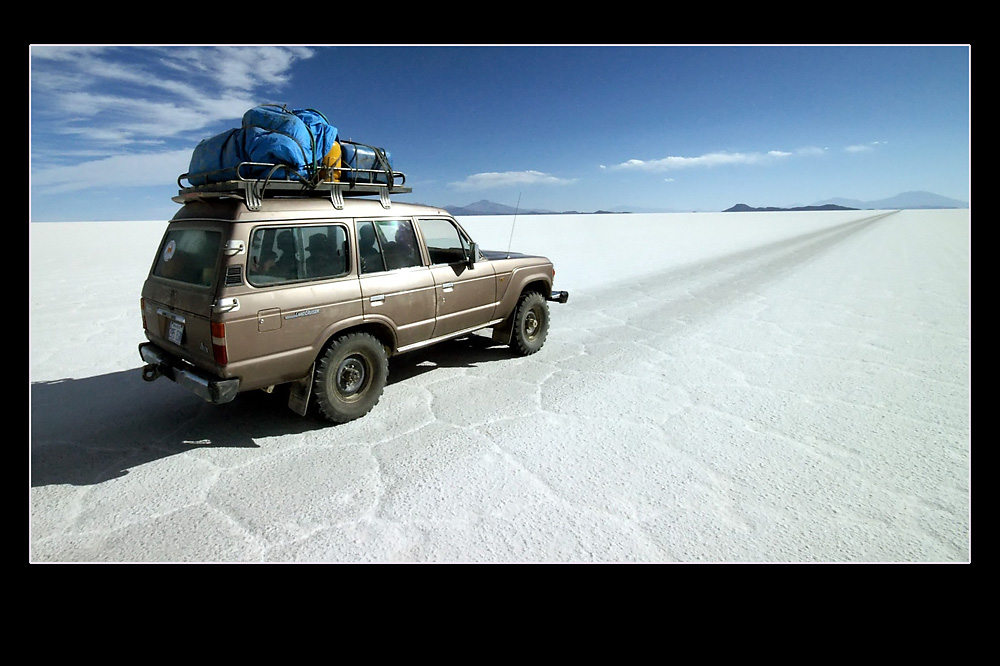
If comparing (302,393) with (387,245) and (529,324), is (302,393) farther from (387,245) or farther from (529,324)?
(529,324)

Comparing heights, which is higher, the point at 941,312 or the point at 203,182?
the point at 203,182

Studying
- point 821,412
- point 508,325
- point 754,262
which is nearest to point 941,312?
point 821,412

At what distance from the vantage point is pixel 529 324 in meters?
6.60

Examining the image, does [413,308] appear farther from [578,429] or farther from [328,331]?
[578,429]

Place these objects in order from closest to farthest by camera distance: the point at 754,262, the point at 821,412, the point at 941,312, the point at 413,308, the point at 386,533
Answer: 1. the point at 386,533
2. the point at 821,412
3. the point at 413,308
4. the point at 941,312
5. the point at 754,262

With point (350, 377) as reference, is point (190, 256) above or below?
above

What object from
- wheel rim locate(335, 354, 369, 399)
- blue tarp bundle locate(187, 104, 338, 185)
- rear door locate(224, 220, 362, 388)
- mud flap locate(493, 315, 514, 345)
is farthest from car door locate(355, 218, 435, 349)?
mud flap locate(493, 315, 514, 345)

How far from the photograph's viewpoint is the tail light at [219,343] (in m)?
3.67

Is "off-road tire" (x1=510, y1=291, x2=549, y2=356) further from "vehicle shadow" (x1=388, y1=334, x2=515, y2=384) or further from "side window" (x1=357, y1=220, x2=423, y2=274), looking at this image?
"side window" (x1=357, y1=220, x2=423, y2=274)

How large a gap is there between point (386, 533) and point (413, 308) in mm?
2450

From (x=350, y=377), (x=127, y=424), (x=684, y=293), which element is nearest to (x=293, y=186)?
(x=350, y=377)

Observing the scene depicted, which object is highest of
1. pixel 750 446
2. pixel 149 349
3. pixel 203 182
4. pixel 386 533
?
pixel 203 182

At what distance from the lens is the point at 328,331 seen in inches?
169

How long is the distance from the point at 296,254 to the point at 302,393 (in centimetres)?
115
